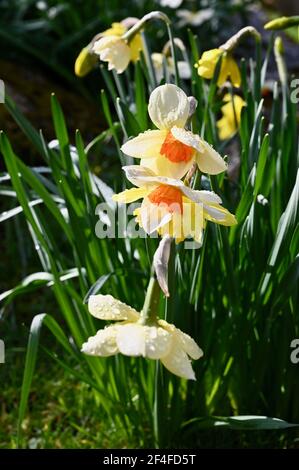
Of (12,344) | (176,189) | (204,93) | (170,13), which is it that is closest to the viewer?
(176,189)

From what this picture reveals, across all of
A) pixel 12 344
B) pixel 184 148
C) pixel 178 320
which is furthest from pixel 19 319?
pixel 184 148

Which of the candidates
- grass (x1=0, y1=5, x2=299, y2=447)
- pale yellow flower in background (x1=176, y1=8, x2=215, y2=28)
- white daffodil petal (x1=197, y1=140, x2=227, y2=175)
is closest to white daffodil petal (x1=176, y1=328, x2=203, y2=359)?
white daffodil petal (x1=197, y1=140, x2=227, y2=175)

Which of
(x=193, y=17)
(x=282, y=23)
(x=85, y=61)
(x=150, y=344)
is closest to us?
(x=150, y=344)

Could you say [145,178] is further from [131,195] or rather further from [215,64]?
[215,64]

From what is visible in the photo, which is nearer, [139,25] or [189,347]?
[189,347]

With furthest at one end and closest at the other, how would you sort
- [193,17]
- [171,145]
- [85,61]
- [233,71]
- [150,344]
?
[193,17] < [85,61] < [233,71] < [171,145] < [150,344]

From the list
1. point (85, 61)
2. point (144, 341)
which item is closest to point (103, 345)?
point (144, 341)

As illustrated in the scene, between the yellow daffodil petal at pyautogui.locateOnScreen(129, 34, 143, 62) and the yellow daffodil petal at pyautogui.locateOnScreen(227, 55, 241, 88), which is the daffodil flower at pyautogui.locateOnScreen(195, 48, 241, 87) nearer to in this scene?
the yellow daffodil petal at pyautogui.locateOnScreen(227, 55, 241, 88)
